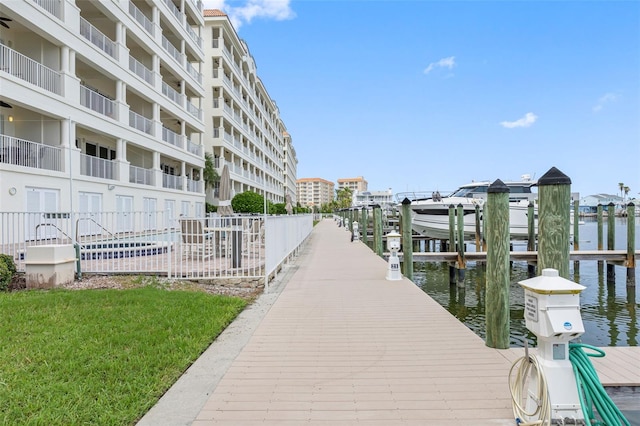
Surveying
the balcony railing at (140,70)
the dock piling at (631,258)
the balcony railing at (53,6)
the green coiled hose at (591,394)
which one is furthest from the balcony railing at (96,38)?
the dock piling at (631,258)

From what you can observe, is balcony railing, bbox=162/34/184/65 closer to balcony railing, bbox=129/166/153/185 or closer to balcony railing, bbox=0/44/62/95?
balcony railing, bbox=129/166/153/185

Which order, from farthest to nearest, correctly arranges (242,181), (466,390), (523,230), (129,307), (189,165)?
(242,181)
(189,165)
(523,230)
(129,307)
(466,390)

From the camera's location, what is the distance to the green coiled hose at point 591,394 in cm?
257

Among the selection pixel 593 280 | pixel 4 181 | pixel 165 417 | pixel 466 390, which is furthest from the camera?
pixel 593 280

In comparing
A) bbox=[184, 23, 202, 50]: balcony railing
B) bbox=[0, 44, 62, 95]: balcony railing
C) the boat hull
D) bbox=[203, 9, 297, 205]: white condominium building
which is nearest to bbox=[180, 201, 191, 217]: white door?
bbox=[203, 9, 297, 205]: white condominium building

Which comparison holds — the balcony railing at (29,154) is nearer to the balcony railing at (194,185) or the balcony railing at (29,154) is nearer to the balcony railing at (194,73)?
the balcony railing at (194,185)

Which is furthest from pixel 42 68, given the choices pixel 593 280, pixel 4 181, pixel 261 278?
pixel 593 280

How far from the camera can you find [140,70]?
2238 cm

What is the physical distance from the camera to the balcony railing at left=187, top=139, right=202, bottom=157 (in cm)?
2885

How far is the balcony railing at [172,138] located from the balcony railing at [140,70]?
123 inches

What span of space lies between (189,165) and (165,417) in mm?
29202

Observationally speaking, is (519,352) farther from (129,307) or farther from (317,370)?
(129,307)

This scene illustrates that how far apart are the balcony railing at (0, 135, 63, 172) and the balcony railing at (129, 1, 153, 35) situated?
10.4 metres

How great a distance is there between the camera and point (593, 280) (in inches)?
664
